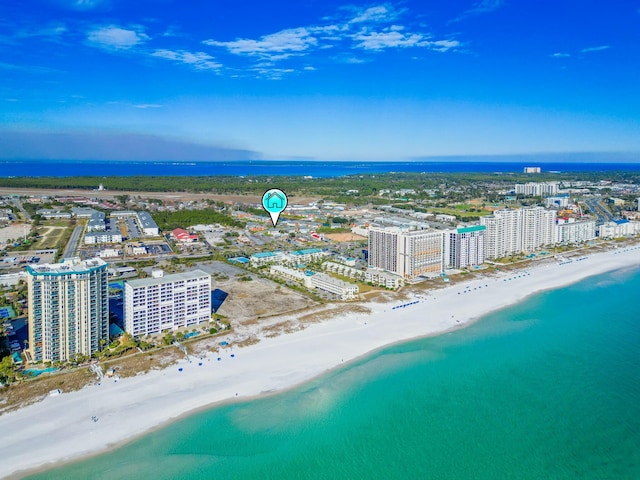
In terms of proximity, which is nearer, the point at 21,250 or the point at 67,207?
the point at 21,250

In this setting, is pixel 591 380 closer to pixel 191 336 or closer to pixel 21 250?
pixel 191 336

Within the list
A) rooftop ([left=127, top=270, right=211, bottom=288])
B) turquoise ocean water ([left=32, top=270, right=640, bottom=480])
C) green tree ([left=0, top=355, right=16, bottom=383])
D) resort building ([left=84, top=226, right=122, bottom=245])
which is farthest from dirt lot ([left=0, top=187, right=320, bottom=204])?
turquoise ocean water ([left=32, top=270, right=640, bottom=480])

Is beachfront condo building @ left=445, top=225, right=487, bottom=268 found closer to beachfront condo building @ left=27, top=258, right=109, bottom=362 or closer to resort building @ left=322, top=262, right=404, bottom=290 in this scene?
resort building @ left=322, top=262, right=404, bottom=290

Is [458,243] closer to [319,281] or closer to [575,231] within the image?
[319,281]

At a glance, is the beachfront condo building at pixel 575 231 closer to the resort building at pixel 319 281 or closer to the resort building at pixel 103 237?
the resort building at pixel 319 281

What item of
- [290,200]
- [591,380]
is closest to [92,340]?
[591,380]

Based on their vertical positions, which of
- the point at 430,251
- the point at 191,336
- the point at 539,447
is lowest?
the point at 539,447
